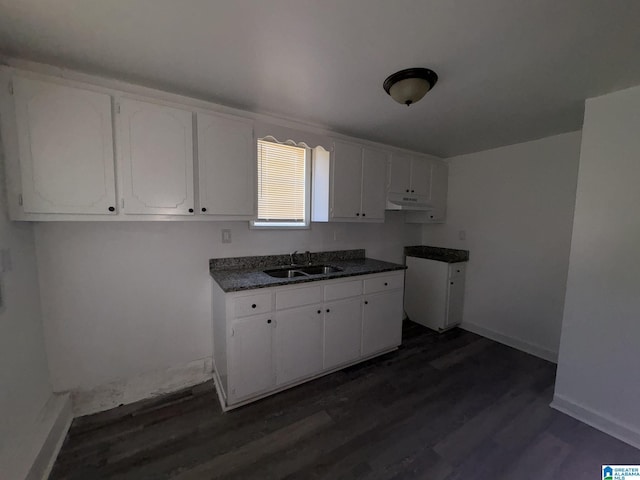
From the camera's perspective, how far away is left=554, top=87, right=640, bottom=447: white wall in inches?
65.7

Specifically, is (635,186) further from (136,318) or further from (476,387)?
(136,318)

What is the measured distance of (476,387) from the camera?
221 cm

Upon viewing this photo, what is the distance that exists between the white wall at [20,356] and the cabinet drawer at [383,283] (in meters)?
2.42

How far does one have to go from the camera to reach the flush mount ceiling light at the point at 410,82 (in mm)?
1505

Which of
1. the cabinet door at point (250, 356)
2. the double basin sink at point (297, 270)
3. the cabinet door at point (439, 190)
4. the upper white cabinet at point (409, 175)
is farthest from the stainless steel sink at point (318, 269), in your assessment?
the cabinet door at point (439, 190)

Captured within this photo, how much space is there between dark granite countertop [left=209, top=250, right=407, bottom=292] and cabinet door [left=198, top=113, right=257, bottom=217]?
1.74 feet

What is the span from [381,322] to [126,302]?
2286 millimetres

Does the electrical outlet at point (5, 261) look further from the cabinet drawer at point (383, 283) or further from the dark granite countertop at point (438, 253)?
the dark granite countertop at point (438, 253)

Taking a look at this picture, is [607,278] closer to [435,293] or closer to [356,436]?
[435,293]

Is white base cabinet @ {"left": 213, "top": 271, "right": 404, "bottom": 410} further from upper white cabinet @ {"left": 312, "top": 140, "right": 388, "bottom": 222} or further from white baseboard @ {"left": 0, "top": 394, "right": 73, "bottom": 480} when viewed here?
white baseboard @ {"left": 0, "top": 394, "right": 73, "bottom": 480}

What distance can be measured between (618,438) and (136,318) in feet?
11.8

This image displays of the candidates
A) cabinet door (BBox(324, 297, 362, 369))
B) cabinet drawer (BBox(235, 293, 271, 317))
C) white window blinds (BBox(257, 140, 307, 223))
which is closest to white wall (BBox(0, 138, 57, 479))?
cabinet drawer (BBox(235, 293, 271, 317))

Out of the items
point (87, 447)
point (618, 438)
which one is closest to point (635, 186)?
point (618, 438)

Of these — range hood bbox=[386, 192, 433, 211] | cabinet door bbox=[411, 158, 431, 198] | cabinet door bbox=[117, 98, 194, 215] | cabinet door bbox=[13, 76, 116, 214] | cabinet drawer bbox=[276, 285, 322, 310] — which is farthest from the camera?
cabinet door bbox=[411, 158, 431, 198]
